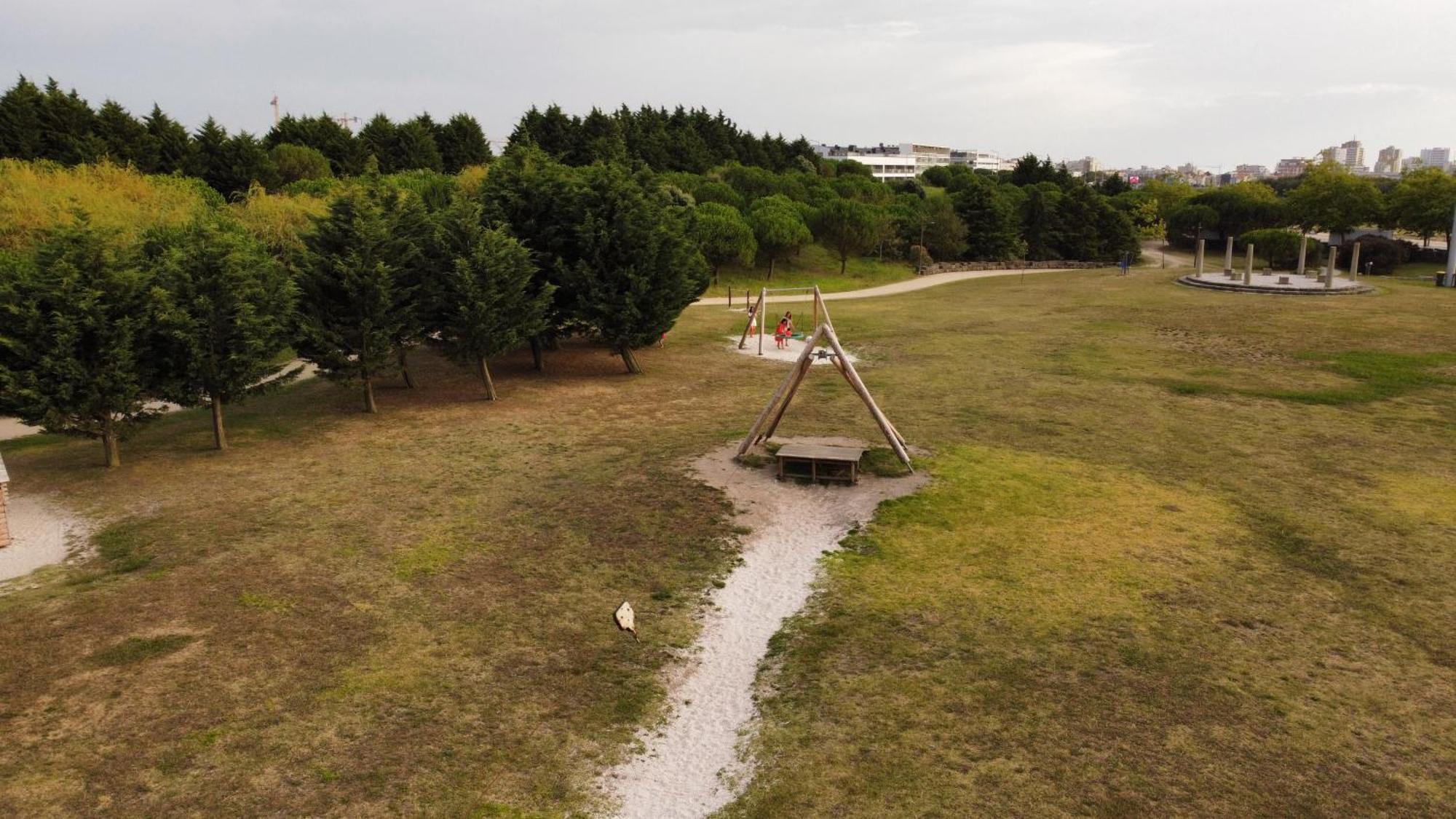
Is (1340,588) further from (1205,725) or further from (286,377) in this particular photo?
(286,377)

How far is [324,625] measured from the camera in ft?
46.7

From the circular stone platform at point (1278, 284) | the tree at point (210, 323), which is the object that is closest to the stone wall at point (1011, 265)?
the circular stone platform at point (1278, 284)

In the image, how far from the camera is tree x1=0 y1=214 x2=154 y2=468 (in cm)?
1983

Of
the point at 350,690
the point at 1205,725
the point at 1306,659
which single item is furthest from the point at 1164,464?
the point at 350,690

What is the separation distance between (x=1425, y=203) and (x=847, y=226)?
52098mm

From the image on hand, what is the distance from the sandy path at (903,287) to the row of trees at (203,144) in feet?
102

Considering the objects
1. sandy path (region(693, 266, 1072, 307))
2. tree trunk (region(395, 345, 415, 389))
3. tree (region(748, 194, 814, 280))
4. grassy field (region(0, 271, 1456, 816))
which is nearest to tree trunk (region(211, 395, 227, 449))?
grassy field (region(0, 271, 1456, 816))

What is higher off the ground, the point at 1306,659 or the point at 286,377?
the point at 286,377

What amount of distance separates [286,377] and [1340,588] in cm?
2619

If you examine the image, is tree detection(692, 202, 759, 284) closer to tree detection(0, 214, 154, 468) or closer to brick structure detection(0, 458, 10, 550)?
tree detection(0, 214, 154, 468)

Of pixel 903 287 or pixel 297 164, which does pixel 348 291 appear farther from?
pixel 903 287

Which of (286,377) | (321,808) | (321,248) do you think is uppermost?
(321,248)

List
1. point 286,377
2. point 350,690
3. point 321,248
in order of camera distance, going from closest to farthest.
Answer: point 350,690 < point 286,377 < point 321,248

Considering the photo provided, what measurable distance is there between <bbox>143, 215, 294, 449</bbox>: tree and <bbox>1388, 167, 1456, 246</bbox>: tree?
296 ft
